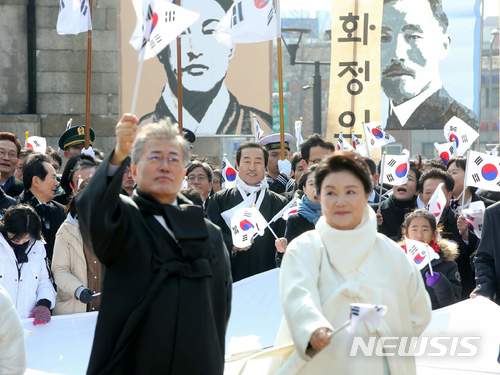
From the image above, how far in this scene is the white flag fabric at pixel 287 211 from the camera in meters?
8.38

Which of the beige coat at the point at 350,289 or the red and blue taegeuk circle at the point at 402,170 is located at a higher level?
the red and blue taegeuk circle at the point at 402,170

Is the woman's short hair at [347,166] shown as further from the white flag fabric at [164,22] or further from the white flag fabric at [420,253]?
the white flag fabric at [164,22]

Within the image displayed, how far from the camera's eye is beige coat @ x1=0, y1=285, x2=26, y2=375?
193 inches

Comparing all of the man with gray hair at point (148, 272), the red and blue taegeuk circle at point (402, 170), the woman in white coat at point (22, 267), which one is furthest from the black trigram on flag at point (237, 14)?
the man with gray hair at point (148, 272)

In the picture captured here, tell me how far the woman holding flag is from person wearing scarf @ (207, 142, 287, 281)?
110 centimetres

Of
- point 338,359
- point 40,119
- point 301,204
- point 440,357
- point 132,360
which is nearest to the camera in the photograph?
point 132,360

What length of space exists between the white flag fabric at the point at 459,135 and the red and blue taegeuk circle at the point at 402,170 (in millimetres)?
2904

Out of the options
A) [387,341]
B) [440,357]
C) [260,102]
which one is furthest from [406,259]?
[260,102]

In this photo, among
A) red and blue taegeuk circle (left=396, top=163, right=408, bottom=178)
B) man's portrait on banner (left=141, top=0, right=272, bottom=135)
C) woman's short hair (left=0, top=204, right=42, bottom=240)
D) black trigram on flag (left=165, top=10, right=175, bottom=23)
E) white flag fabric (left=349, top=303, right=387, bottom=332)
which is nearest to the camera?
white flag fabric (left=349, top=303, right=387, bottom=332)

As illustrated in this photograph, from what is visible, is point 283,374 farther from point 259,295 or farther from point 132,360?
point 259,295

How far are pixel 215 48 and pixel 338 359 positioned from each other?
1329 cm

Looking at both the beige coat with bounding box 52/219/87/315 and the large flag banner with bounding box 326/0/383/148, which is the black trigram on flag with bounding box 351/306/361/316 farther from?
the large flag banner with bounding box 326/0/383/148

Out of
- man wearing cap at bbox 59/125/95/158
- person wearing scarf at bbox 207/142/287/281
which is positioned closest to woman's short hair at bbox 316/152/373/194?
person wearing scarf at bbox 207/142/287/281

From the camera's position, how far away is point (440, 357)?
6734 millimetres
